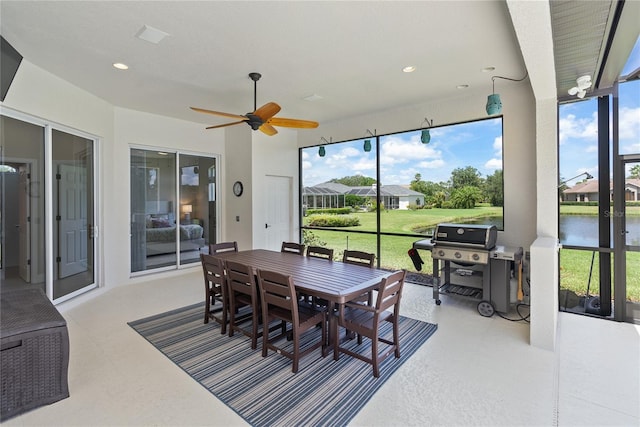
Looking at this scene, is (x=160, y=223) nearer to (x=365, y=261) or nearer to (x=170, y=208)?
(x=170, y=208)

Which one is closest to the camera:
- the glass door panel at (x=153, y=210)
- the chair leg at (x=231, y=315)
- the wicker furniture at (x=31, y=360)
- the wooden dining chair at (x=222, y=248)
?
the wicker furniture at (x=31, y=360)

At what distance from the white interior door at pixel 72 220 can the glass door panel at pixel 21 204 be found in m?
0.32

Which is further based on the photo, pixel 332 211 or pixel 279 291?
pixel 332 211

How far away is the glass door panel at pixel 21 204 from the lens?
3271mm

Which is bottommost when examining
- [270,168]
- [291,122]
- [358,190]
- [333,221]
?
[333,221]

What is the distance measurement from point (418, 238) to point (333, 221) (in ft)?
5.89

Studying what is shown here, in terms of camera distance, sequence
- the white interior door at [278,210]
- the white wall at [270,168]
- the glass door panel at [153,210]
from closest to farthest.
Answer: the glass door panel at [153,210]
the white wall at [270,168]
the white interior door at [278,210]

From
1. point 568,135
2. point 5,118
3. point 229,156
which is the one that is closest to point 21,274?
point 5,118

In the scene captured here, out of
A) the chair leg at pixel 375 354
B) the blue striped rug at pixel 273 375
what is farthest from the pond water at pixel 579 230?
the chair leg at pixel 375 354

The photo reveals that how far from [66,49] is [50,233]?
2104mm

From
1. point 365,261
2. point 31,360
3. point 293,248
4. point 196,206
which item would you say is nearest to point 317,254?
point 293,248

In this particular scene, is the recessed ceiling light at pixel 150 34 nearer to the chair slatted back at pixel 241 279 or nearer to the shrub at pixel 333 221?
the chair slatted back at pixel 241 279

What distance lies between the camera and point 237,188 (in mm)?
6004

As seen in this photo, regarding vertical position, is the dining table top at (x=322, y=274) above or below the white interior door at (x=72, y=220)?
below
